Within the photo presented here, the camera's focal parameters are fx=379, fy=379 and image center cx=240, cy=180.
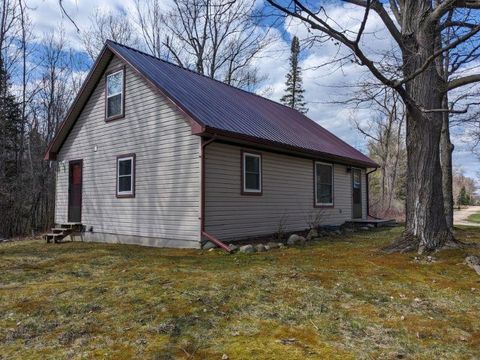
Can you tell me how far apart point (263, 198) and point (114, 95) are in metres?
5.58

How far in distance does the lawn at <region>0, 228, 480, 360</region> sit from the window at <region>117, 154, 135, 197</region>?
370 cm

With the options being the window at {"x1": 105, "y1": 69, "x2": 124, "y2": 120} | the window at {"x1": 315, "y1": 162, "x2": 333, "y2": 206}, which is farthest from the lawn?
the window at {"x1": 315, "y1": 162, "x2": 333, "y2": 206}

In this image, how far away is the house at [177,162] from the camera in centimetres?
936

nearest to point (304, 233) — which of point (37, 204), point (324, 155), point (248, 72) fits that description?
point (324, 155)

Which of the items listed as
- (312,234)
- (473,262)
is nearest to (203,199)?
(312,234)

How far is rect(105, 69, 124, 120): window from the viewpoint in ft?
37.5

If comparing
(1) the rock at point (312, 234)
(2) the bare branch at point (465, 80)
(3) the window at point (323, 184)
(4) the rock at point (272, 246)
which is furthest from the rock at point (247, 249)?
(3) the window at point (323, 184)

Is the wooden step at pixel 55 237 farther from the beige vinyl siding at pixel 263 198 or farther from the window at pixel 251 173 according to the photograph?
the window at pixel 251 173

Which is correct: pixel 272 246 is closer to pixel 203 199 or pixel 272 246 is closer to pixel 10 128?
pixel 203 199

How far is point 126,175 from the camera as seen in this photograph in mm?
11047

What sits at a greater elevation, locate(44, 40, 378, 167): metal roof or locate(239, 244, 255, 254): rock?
locate(44, 40, 378, 167): metal roof

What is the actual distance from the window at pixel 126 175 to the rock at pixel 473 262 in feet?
26.6

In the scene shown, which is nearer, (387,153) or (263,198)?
(263,198)

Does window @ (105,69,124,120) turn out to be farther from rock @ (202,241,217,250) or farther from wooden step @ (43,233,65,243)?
rock @ (202,241,217,250)
